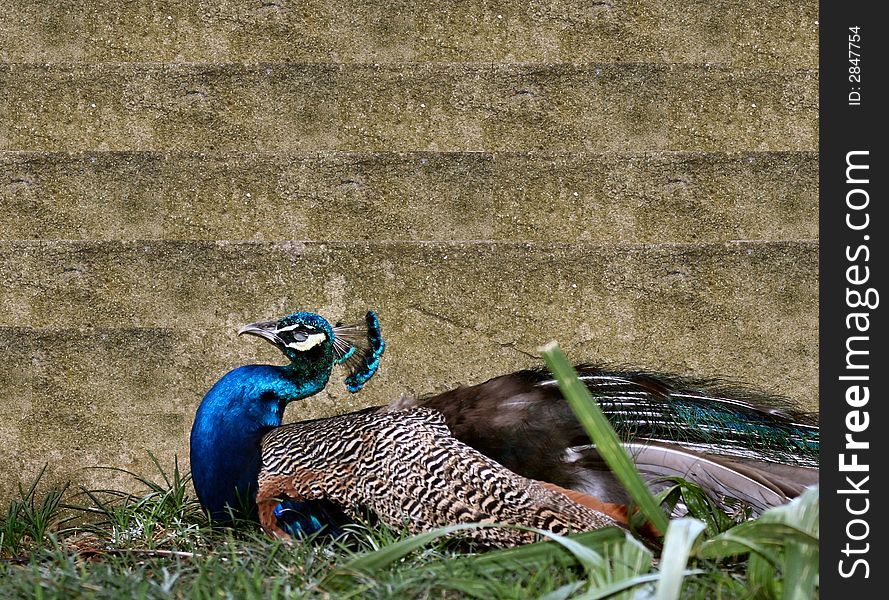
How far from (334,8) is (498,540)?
1.80 meters

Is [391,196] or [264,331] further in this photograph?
[391,196]

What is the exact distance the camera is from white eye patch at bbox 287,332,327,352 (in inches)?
104

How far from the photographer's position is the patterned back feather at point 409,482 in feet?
7.54

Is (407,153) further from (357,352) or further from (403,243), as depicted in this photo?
(357,352)

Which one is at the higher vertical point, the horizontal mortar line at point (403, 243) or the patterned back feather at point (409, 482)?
the horizontal mortar line at point (403, 243)

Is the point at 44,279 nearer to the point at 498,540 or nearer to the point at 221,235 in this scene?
the point at 221,235

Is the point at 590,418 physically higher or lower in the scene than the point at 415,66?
lower

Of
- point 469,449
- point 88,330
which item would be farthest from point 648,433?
point 88,330

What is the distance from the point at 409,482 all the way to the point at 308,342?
54 cm

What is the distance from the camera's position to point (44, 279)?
2938mm

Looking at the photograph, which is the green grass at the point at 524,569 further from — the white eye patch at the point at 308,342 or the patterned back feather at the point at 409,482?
the white eye patch at the point at 308,342

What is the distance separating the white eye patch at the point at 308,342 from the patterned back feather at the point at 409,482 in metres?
0.24

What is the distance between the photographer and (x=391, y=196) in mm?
2998

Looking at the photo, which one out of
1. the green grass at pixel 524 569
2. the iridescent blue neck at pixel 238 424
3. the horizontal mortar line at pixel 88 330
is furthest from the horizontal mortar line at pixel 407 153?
the green grass at pixel 524 569
